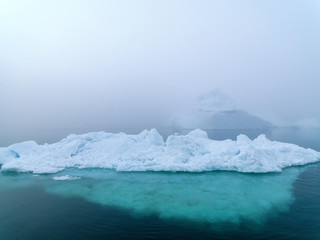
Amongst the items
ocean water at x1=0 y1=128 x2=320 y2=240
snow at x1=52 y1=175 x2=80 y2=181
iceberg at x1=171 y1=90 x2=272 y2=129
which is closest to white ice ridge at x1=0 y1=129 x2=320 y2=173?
ocean water at x1=0 y1=128 x2=320 y2=240

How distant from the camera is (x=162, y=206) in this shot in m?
9.24

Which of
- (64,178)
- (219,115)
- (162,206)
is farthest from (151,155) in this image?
(219,115)

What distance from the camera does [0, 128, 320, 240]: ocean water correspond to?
7.28 metres

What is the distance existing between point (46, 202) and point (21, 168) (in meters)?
6.71

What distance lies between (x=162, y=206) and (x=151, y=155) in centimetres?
755

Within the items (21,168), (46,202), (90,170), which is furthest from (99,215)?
(21,168)

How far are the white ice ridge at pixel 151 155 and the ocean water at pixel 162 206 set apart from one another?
88cm

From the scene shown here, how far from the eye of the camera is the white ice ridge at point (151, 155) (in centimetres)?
1470

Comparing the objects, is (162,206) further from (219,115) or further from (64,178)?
(219,115)

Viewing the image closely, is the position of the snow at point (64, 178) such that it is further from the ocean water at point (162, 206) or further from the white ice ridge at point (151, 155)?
the white ice ridge at point (151, 155)

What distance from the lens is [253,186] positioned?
11617mm

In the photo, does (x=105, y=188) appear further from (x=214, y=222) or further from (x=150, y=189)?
(x=214, y=222)

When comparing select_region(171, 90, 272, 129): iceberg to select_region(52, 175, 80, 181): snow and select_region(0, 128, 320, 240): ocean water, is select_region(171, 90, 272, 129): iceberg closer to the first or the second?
select_region(0, 128, 320, 240): ocean water

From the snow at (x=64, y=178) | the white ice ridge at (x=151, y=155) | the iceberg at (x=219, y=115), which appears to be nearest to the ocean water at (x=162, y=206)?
the snow at (x=64, y=178)
